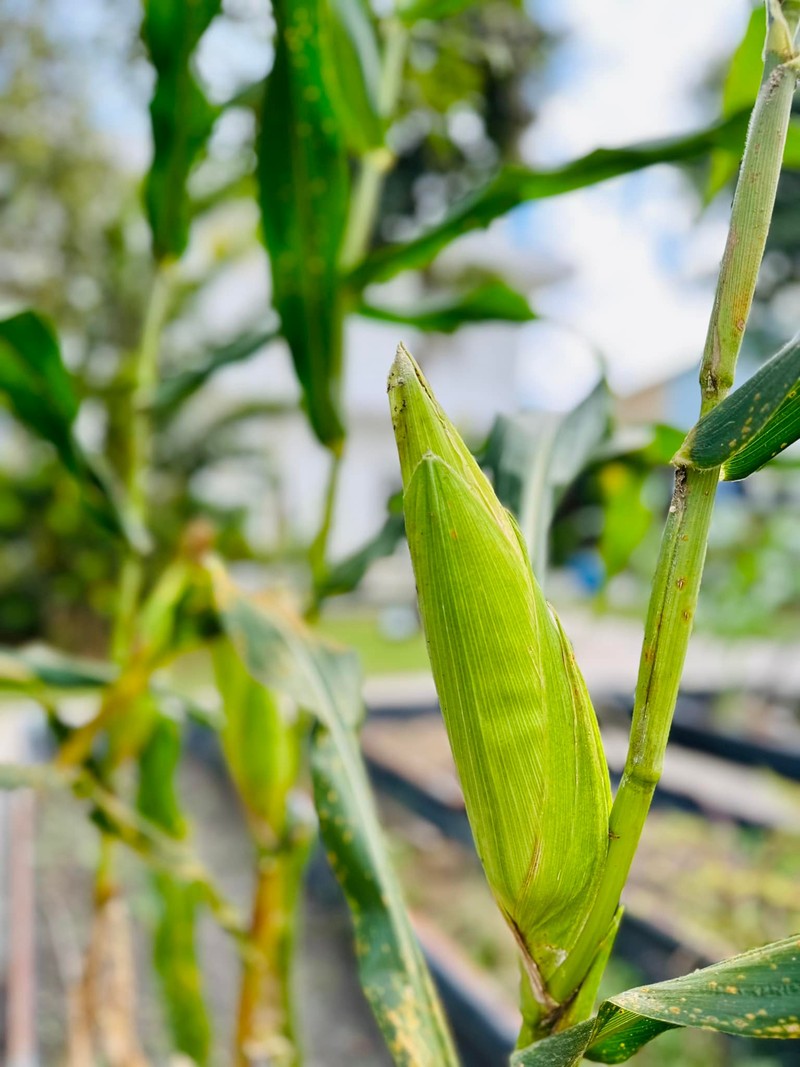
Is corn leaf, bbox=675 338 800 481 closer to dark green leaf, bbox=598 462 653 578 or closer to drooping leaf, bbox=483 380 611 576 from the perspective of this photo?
drooping leaf, bbox=483 380 611 576

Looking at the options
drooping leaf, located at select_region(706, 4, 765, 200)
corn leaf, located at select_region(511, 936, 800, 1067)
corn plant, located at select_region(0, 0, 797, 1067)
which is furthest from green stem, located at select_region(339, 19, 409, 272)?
corn leaf, located at select_region(511, 936, 800, 1067)

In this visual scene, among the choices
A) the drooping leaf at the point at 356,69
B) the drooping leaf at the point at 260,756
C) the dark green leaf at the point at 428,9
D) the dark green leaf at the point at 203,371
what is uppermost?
the dark green leaf at the point at 428,9

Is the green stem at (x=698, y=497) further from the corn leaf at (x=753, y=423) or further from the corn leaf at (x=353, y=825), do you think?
the corn leaf at (x=353, y=825)

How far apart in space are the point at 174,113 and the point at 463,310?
0.21m

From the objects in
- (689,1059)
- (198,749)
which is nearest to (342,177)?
(689,1059)

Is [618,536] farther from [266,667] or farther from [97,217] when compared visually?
[97,217]

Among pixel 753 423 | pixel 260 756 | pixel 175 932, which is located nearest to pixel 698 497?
pixel 753 423

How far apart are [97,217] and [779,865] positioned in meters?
4.77

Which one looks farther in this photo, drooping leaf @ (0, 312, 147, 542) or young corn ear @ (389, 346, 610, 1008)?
drooping leaf @ (0, 312, 147, 542)

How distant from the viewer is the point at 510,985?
4.47 ft

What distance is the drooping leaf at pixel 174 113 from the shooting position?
0.43m

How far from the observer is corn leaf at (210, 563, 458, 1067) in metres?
0.27

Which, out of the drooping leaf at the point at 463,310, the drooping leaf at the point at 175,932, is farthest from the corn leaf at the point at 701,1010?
the drooping leaf at the point at 175,932

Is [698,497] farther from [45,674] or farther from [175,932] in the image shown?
[175,932]
